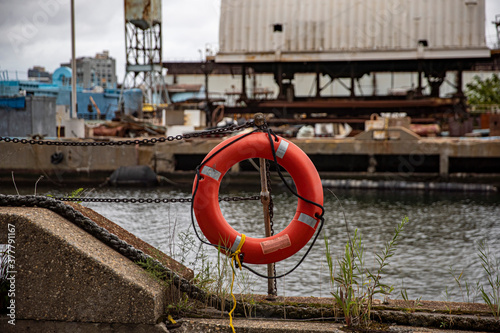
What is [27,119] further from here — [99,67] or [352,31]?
[99,67]

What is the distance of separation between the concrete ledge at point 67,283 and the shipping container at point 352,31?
84.0ft

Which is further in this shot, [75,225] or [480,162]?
[480,162]

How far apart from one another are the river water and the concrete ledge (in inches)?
58.4

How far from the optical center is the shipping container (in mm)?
27734

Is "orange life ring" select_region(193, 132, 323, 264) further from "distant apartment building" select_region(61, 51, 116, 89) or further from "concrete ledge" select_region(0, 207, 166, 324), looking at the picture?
"distant apartment building" select_region(61, 51, 116, 89)

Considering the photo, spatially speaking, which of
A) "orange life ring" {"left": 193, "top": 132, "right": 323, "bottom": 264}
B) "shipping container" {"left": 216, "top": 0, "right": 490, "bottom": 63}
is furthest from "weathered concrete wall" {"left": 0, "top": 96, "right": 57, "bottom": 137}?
"orange life ring" {"left": 193, "top": 132, "right": 323, "bottom": 264}

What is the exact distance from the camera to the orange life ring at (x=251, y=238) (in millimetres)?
4078

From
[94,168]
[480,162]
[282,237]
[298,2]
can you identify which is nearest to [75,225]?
[282,237]

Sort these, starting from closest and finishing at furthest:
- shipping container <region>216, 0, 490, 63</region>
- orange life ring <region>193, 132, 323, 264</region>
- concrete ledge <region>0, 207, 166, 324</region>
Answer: concrete ledge <region>0, 207, 166, 324</region> → orange life ring <region>193, 132, 323, 264</region> → shipping container <region>216, 0, 490, 63</region>

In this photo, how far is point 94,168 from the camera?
20.5 metres

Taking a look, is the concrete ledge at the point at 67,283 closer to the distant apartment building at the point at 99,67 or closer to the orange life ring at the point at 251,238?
the orange life ring at the point at 251,238

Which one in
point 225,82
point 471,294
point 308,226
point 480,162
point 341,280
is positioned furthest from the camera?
point 225,82

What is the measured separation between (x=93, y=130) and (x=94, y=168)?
190 inches

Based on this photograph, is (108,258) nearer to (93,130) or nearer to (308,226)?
(308,226)
